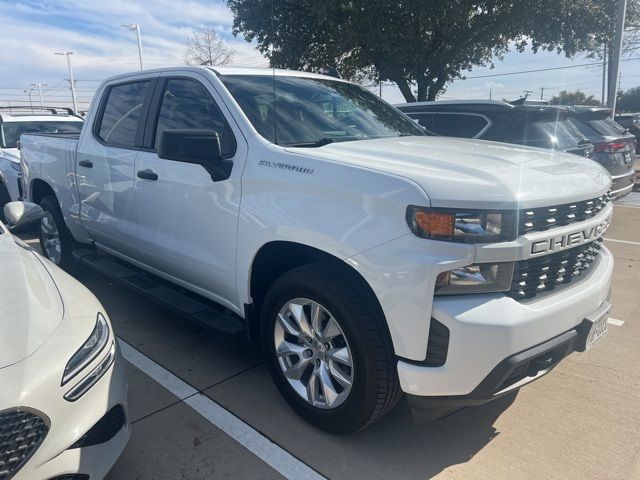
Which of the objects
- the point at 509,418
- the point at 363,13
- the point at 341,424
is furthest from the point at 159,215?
the point at 363,13

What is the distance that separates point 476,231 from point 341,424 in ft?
4.06

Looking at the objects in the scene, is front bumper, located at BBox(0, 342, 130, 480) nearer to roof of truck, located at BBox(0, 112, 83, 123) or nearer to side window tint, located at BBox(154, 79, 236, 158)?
side window tint, located at BBox(154, 79, 236, 158)

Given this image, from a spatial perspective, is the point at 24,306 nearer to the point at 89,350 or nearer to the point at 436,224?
the point at 89,350

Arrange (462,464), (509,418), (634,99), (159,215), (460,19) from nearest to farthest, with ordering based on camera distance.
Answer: (462,464)
(509,418)
(159,215)
(460,19)
(634,99)

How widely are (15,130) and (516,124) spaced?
8.22 meters

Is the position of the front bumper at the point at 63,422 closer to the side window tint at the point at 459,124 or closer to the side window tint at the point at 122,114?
the side window tint at the point at 122,114

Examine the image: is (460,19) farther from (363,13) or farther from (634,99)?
(634,99)

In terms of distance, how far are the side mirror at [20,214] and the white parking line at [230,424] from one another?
1.17 metres

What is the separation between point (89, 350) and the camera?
85.1 inches

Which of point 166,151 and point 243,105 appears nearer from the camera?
point 166,151

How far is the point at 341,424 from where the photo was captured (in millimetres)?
2668

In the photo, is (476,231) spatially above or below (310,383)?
above

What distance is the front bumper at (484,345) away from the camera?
2129mm

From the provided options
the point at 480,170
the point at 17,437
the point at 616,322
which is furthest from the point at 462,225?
the point at 616,322
